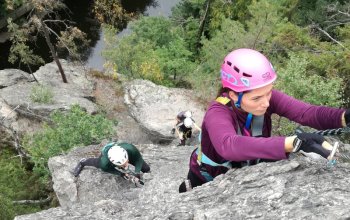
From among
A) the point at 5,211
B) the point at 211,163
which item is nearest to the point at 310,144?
the point at 211,163

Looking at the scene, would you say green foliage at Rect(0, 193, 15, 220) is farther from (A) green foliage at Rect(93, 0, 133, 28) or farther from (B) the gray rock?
→ (A) green foliage at Rect(93, 0, 133, 28)

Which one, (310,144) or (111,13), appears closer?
(310,144)

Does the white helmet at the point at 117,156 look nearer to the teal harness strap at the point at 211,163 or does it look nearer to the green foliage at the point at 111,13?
the teal harness strap at the point at 211,163

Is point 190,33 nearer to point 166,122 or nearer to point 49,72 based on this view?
point 49,72

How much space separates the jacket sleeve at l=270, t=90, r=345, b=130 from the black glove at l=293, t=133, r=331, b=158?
0.62 metres

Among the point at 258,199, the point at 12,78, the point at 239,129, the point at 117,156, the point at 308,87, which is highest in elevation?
the point at 239,129

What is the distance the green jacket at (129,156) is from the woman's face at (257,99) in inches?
200

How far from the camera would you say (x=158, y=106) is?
19328 mm

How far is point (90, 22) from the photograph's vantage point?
111 feet

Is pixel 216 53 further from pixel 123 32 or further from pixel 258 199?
pixel 258 199

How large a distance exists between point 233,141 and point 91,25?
104ft

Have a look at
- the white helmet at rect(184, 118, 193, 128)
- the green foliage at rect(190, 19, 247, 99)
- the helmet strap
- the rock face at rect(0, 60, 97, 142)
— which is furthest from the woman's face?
the rock face at rect(0, 60, 97, 142)

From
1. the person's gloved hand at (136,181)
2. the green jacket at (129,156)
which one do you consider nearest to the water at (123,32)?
the green jacket at (129,156)

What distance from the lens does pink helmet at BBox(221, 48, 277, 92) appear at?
364 centimetres
